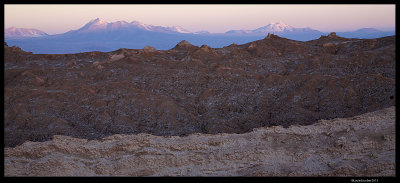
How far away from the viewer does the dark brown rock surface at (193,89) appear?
14203 millimetres

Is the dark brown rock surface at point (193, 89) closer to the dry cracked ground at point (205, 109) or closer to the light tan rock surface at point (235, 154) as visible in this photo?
the dry cracked ground at point (205, 109)

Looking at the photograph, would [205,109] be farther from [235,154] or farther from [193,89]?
[235,154]

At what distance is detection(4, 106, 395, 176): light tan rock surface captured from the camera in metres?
9.43

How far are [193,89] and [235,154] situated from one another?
7706 millimetres

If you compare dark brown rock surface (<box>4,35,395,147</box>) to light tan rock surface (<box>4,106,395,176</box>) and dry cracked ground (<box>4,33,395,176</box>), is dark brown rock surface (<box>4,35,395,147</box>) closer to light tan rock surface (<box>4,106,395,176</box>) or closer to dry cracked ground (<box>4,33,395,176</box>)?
dry cracked ground (<box>4,33,395,176</box>)

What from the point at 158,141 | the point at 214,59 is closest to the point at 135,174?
the point at 158,141

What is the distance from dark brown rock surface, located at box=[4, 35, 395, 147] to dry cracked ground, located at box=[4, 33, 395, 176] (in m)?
0.06

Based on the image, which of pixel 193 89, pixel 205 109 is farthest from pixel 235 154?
pixel 193 89

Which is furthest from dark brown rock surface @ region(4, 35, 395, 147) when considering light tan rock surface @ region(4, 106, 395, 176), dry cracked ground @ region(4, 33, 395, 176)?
light tan rock surface @ region(4, 106, 395, 176)

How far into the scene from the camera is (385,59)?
55.6 feet

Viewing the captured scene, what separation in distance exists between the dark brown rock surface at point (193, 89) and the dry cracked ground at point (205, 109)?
0.21 ft

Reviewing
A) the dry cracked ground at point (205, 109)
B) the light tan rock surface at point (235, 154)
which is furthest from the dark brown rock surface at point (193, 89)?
the light tan rock surface at point (235, 154)

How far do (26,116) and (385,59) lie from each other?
19531 mm

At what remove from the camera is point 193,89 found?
17.5 m
